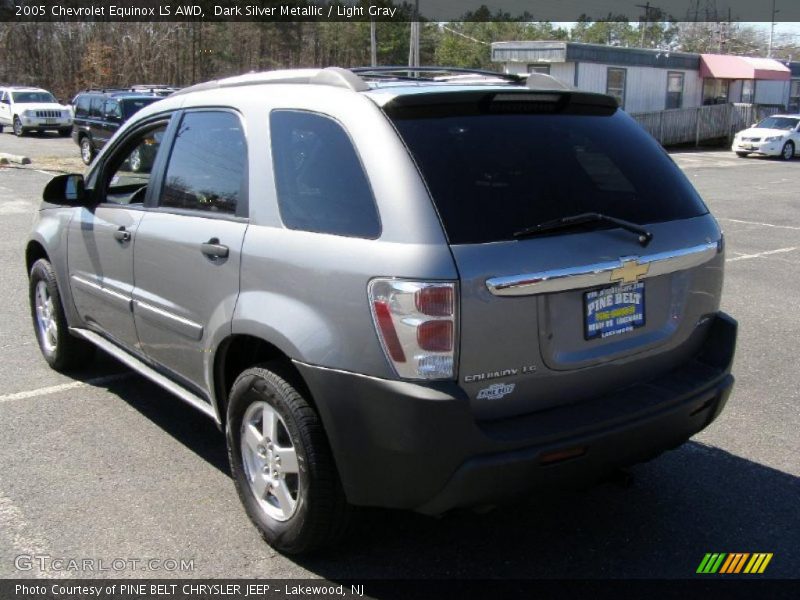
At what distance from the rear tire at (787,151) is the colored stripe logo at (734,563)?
98.0 feet

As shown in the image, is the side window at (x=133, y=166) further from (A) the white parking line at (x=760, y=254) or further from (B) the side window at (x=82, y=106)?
(B) the side window at (x=82, y=106)

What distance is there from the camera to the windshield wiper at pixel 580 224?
2.90m

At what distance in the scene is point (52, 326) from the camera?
5.46 metres

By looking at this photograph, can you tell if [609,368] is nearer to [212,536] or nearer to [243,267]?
[243,267]

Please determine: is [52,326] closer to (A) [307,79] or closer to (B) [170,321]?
(B) [170,321]

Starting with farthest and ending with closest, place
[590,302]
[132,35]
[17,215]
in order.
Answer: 1. [132,35]
2. [17,215]
3. [590,302]

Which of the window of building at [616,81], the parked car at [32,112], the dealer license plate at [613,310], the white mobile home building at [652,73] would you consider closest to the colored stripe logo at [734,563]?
the dealer license plate at [613,310]

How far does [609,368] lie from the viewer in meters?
3.11

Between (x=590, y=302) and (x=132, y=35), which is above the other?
(x=132, y=35)

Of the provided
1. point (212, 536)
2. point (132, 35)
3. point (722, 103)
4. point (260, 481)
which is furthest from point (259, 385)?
point (132, 35)

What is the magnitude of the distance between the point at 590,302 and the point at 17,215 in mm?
11967

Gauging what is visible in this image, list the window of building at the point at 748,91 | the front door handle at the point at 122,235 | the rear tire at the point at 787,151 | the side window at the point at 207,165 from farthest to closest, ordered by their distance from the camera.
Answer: the window of building at the point at 748,91, the rear tire at the point at 787,151, the front door handle at the point at 122,235, the side window at the point at 207,165

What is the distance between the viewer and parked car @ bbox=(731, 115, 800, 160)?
96.6ft

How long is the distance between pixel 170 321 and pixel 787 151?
30764 millimetres
